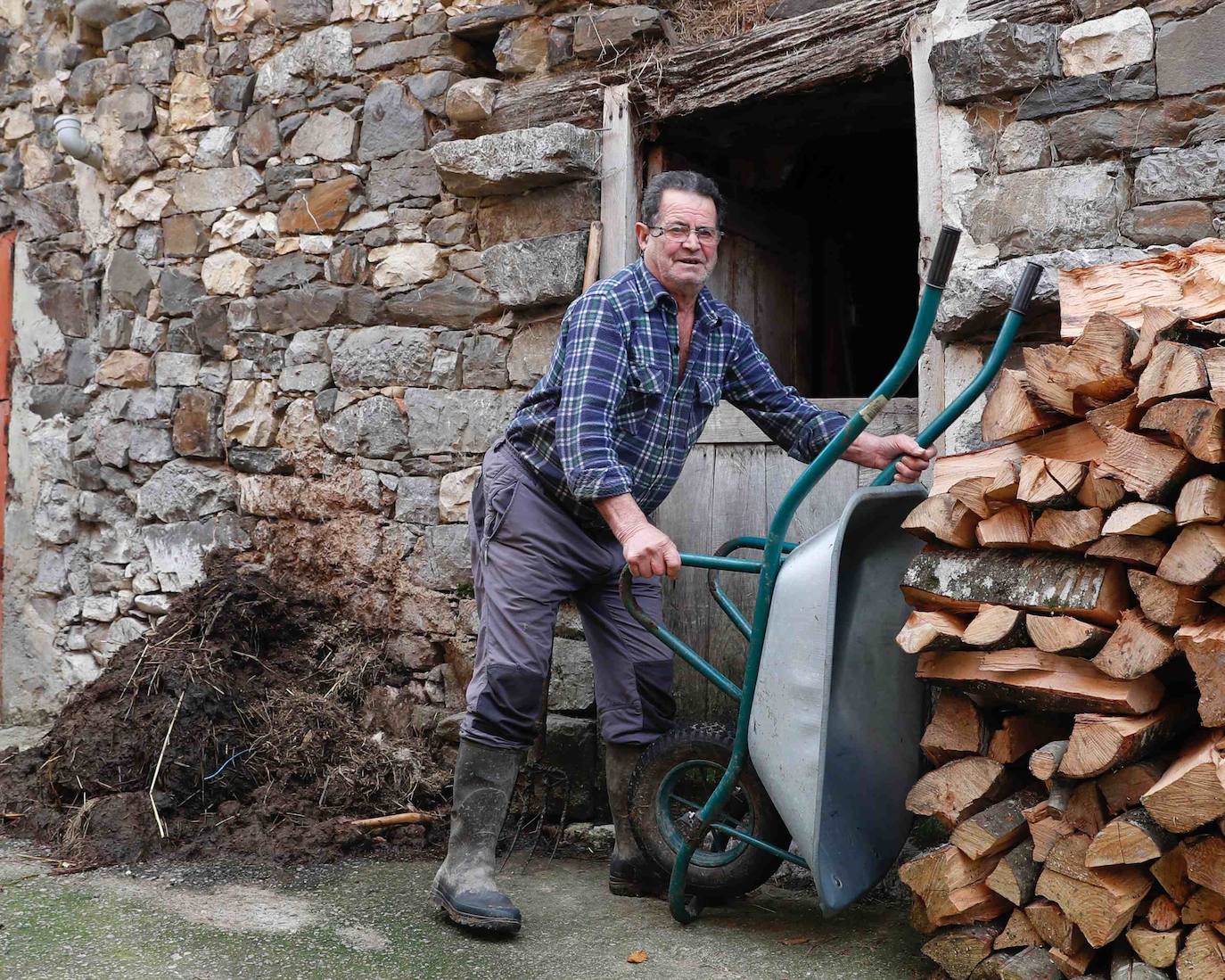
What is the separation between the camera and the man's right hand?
97.5 inches

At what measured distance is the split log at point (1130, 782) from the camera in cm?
209

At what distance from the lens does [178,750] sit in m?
3.48

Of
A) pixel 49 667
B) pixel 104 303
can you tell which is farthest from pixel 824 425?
pixel 49 667

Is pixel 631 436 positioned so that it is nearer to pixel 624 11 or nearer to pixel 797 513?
pixel 797 513

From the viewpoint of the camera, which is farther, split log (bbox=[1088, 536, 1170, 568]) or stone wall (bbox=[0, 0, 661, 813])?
stone wall (bbox=[0, 0, 661, 813])

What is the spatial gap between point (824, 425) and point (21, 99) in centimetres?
392

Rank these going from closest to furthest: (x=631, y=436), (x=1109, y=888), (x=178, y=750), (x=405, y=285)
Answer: (x=1109, y=888)
(x=631, y=436)
(x=178, y=750)
(x=405, y=285)

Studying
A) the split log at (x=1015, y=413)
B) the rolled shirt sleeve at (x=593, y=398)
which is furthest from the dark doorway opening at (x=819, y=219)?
the split log at (x=1015, y=413)

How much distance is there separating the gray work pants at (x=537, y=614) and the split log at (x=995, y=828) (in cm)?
98

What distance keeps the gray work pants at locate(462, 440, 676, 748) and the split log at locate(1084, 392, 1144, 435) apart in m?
1.27

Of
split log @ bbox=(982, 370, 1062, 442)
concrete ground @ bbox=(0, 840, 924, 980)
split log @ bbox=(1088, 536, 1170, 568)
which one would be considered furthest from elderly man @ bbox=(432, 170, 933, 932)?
split log @ bbox=(1088, 536, 1170, 568)

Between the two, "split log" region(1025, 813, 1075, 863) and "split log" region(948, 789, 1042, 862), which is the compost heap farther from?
"split log" region(1025, 813, 1075, 863)

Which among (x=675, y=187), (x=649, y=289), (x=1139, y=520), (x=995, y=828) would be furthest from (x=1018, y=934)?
(x=675, y=187)

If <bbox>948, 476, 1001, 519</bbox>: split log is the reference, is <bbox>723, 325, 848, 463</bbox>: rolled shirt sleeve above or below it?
above
